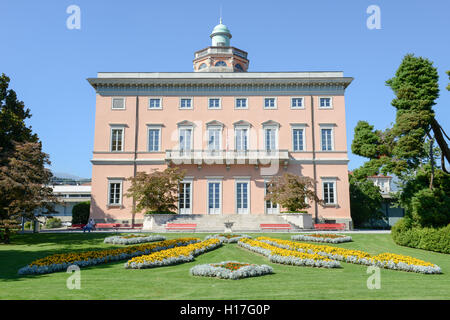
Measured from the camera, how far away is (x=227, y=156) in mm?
30438

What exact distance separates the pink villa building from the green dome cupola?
12.6 m

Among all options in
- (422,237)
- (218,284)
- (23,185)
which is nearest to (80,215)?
(23,185)

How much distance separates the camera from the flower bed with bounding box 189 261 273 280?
966cm

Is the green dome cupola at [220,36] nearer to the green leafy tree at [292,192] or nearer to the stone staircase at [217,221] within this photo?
the green leafy tree at [292,192]

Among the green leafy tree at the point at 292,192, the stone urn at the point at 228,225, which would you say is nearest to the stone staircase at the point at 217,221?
the green leafy tree at the point at 292,192

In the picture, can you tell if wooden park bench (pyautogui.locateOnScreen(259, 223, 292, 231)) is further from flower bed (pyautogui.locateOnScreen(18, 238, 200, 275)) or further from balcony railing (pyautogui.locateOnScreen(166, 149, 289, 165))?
flower bed (pyautogui.locateOnScreen(18, 238, 200, 275))

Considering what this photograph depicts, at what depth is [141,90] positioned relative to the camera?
3222 cm

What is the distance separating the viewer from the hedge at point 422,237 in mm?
16625

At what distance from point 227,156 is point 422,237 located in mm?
16741

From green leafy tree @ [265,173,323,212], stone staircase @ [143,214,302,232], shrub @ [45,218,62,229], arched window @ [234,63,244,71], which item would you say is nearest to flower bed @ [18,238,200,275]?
stone staircase @ [143,214,302,232]

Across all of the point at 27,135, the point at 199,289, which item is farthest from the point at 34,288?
the point at 27,135

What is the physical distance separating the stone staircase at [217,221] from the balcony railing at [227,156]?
5233 mm

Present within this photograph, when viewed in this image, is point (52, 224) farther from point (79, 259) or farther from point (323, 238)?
point (323, 238)
